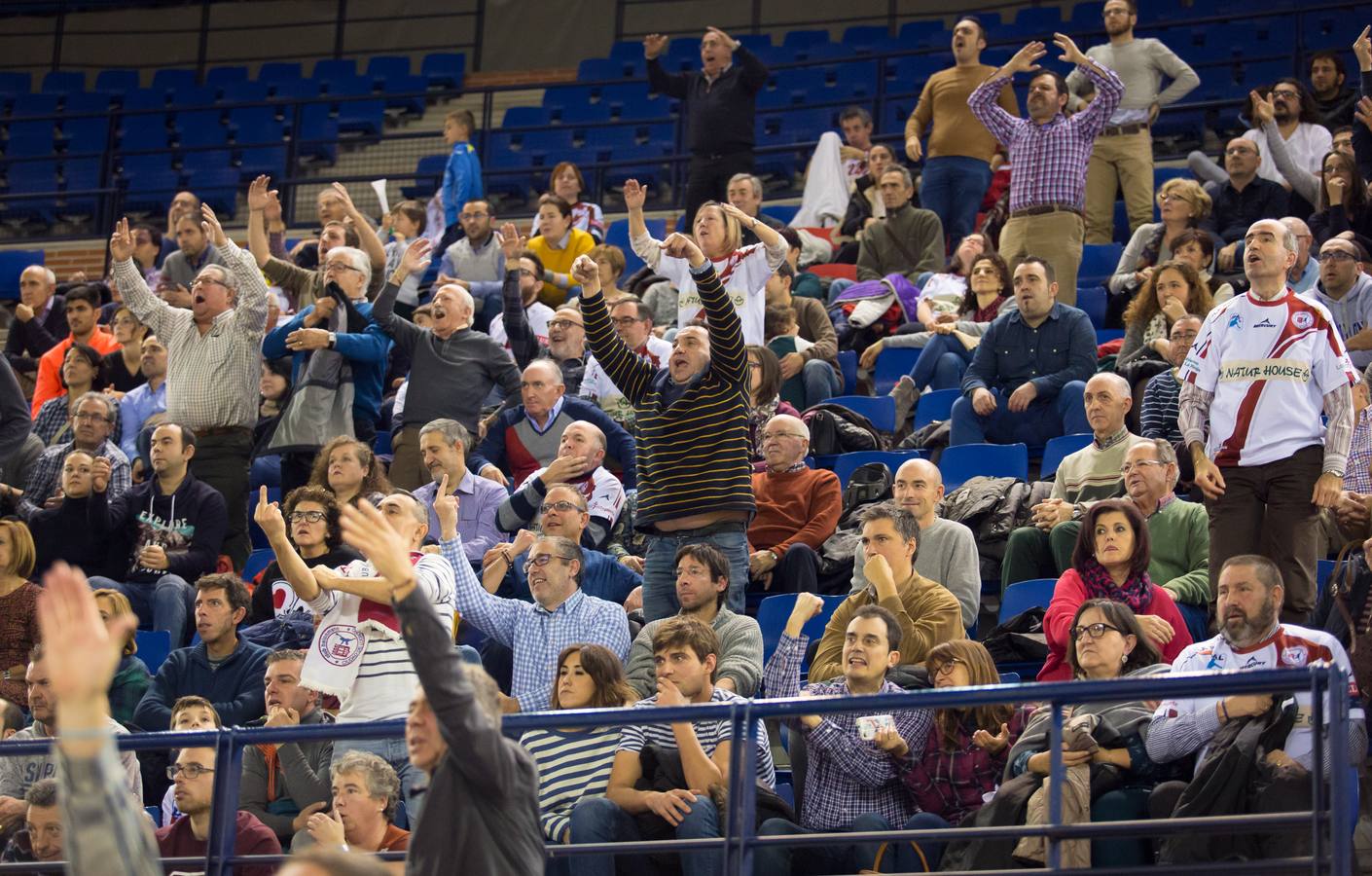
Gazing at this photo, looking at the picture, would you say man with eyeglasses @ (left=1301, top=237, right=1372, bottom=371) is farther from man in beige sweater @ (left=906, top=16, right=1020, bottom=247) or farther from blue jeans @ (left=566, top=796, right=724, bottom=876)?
blue jeans @ (left=566, top=796, right=724, bottom=876)

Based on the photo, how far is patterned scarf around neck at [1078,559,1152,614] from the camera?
5.61 m

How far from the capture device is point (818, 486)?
7223mm

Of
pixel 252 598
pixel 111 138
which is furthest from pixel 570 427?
pixel 111 138

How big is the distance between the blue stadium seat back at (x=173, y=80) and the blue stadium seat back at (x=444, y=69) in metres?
2.15

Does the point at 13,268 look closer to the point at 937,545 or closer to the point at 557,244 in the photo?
the point at 557,244

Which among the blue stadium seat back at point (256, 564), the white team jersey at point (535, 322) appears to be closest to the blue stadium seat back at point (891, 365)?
the white team jersey at point (535, 322)

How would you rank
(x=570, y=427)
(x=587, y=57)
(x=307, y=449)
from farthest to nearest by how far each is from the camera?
(x=587, y=57) < (x=307, y=449) < (x=570, y=427)

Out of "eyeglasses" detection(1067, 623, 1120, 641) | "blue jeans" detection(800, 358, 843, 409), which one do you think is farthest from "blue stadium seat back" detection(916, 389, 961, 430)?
"eyeglasses" detection(1067, 623, 1120, 641)

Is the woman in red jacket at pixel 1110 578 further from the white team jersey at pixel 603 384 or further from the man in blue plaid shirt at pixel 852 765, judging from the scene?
the white team jersey at pixel 603 384

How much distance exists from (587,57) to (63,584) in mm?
14016

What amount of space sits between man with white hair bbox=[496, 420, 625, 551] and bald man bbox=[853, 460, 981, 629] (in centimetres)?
134

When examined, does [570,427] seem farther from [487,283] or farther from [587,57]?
[587,57]

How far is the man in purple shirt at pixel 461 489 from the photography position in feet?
24.4

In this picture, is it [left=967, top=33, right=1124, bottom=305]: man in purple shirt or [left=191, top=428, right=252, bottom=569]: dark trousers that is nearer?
[left=191, top=428, right=252, bottom=569]: dark trousers
